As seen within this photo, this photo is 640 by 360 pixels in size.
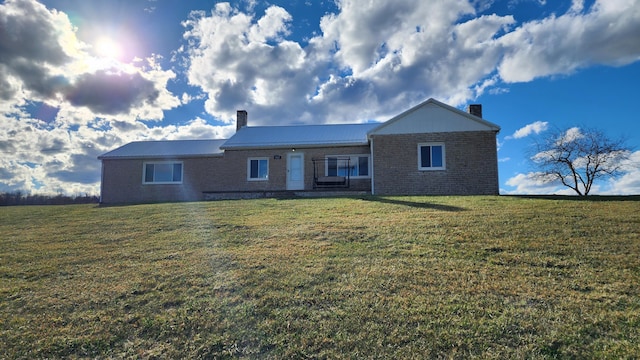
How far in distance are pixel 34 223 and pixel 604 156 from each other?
29.3 metres

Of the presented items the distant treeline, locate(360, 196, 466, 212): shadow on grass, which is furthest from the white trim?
the distant treeline

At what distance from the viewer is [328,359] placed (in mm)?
3795

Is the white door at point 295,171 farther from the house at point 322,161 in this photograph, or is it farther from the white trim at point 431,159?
the white trim at point 431,159

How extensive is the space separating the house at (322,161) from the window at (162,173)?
5 cm

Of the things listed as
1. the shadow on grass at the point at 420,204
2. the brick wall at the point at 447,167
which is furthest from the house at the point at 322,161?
the shadow on grass at the point at 420,204

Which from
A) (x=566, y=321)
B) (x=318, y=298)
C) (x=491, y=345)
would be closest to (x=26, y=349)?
(x=318, y=298)

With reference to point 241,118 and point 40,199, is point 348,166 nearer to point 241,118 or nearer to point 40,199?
point 241,118

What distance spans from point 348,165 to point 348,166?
5 cm

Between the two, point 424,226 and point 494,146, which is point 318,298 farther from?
point 494,146

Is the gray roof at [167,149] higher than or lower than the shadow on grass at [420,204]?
higher

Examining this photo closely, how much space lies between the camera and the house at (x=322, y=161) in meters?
15.9

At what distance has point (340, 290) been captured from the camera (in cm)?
507

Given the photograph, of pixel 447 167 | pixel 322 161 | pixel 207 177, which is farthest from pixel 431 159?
pixel 207 177

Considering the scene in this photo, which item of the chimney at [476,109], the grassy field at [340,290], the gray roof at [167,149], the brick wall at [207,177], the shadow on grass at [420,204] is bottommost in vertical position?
the grassy field at [340,290]
